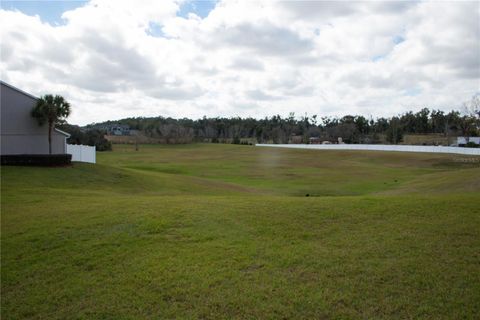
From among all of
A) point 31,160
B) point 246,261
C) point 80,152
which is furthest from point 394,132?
point 246,261

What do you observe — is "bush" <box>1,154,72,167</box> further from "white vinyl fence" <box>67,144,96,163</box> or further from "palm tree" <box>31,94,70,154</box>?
"white vinyl fence" <box>67,144,96,163</box>

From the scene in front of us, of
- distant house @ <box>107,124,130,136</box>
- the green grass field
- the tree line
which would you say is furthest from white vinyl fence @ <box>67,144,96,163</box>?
distant house @ <box>107,124,130,136</box>

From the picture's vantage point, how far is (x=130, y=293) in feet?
20.0

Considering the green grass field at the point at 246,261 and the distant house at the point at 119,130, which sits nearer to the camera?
the green grass field at the point at 246,261

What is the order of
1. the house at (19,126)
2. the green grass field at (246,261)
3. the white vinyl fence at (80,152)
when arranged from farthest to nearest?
the white vinyl fence at (80,152), the house at (19,126), the green grass field at (246,261)

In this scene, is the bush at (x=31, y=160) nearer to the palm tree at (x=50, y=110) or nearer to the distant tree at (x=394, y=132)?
the palm tree at (x=50, y=110)

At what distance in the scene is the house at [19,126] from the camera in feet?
98.4

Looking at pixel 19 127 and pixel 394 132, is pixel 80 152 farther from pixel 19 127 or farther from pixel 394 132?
pixel 394 132

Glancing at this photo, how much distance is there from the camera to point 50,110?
31016 mm

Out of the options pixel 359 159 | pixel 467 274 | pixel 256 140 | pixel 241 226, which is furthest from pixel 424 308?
pixel 256 140

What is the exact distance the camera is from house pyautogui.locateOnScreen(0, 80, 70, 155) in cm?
2998

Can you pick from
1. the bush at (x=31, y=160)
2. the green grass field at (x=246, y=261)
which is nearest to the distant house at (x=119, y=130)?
the bush at (x=31, y=160)

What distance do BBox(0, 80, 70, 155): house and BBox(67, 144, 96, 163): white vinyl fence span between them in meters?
4.20

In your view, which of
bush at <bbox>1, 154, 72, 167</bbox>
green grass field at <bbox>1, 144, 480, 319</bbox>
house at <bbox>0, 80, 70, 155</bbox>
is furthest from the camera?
house at <bbox>0, 80, 70, 155</bbox>
